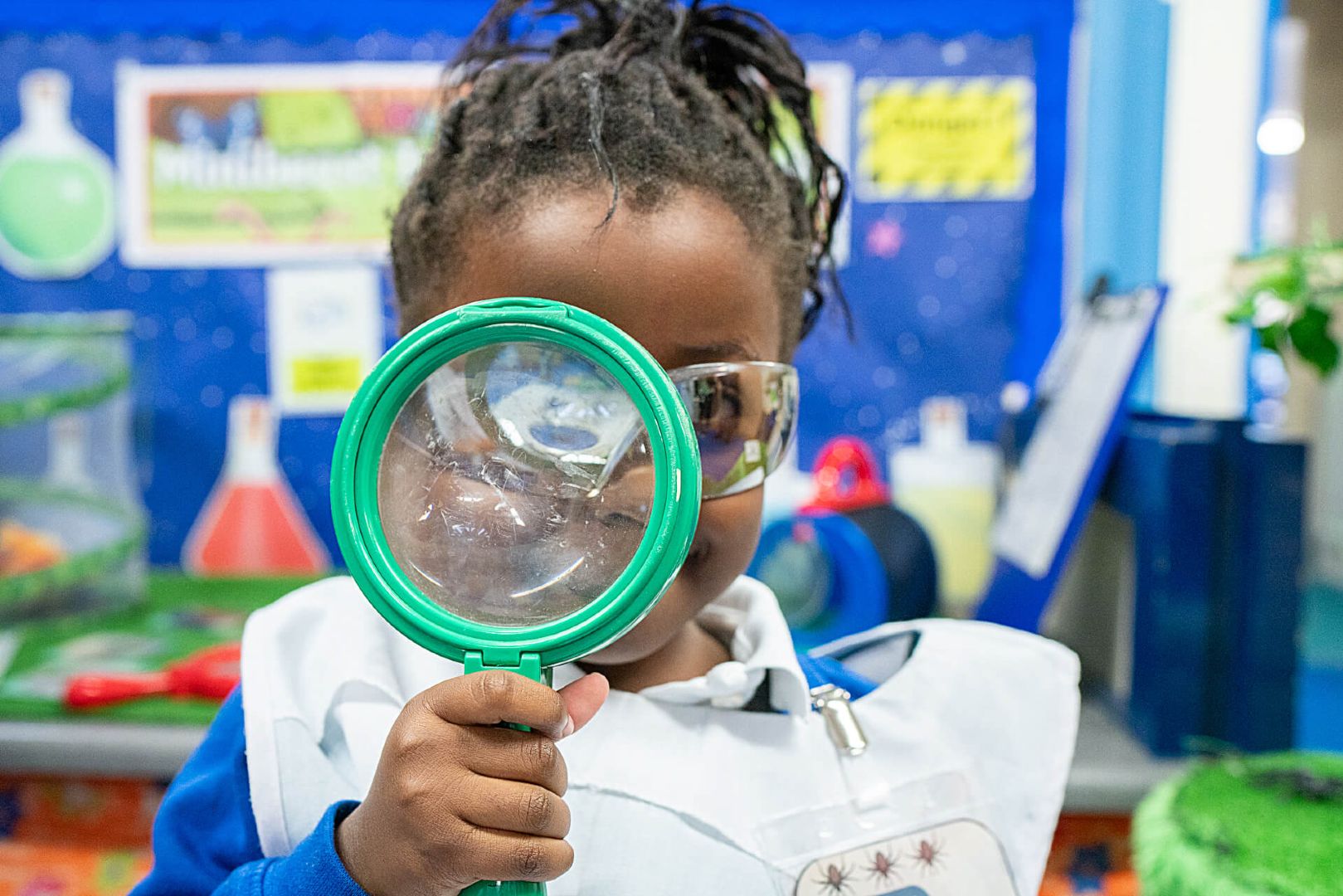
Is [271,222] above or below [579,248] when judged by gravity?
above

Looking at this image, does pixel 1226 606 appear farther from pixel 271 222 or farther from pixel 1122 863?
pixel 271 222

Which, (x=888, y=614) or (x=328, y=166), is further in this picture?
(x=328, y=166)

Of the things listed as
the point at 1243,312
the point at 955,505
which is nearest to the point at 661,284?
the point at 1243,312

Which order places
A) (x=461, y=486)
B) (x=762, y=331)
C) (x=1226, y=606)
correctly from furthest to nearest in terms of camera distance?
(x=1226, y=606) < (x=762, y=331) < (x=461, y=486)

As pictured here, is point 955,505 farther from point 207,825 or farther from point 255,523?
point 207,825

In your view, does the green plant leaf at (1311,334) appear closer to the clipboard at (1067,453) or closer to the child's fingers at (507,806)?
the clipboard at (1067,453)

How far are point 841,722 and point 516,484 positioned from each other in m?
0.30

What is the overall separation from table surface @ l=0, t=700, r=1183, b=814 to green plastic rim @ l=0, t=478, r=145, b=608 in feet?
1.05

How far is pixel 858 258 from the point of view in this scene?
1802mm

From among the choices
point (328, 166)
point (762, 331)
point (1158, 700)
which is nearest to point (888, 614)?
point (1158, 700)

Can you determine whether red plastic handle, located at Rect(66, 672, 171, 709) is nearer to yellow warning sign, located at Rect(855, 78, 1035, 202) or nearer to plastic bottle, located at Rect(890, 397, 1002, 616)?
plastic bottle, located at Rect(890, 397, 1002, 616)

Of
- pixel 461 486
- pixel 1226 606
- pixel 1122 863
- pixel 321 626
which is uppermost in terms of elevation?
pixel 461 486

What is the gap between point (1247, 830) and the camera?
0.96 metres

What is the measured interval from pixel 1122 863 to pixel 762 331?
93 cm
